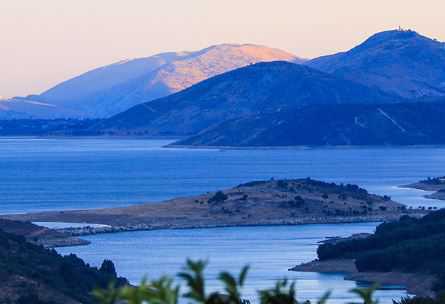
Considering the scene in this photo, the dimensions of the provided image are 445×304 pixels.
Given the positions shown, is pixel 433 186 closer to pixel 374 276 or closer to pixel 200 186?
pixel 200 186

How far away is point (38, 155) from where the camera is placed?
181 metres

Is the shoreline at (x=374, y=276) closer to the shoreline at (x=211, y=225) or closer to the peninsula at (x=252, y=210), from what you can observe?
the shoreline at (x=211, y=225)

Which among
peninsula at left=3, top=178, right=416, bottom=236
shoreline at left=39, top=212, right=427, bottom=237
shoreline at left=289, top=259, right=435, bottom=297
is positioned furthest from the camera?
peninsula at left=3, top=178, right=416, bottom=236

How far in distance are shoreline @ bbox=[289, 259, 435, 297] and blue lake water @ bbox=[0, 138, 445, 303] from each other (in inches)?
30.2

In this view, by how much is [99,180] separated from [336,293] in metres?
78.2

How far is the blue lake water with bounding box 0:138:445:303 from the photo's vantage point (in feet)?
174

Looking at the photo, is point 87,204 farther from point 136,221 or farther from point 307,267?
point 307,267

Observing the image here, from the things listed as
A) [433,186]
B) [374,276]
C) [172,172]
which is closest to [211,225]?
[374,276]

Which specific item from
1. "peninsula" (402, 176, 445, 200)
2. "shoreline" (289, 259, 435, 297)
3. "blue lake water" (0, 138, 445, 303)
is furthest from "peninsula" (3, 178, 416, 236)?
"shoreline" (289, 259, 435, 297)

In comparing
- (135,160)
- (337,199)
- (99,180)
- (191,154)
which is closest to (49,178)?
(99,180)

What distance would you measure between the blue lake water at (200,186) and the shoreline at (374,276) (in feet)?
2.52

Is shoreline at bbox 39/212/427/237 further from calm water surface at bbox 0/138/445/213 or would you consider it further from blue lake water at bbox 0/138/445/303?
calm water surface at bbox 0/138/445/213

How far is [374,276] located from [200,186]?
205ft

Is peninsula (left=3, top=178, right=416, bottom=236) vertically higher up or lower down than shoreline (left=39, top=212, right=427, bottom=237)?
higher up
